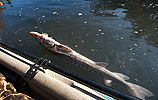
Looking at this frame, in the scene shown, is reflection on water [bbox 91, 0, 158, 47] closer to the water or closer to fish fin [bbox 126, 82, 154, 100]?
the water

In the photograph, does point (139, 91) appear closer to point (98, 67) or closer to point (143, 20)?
Answer: point (98, 67)

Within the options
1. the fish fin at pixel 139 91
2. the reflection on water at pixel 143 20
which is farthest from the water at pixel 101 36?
the fish fin at pixel 139 91

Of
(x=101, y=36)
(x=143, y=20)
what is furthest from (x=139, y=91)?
(x=143, y=20)

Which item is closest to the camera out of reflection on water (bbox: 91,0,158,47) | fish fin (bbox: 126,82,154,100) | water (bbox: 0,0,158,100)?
fish fin (bbox: 126,82,154,100)

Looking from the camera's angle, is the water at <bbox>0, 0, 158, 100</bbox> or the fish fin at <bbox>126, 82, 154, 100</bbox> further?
the water at <bbox>0, 0, 158, 100</bbox>

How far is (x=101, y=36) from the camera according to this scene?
5078 millimetres

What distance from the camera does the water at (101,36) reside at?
360 cm

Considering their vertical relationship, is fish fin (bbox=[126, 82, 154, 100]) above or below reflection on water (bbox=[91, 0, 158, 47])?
below

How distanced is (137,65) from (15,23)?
23.7 ft

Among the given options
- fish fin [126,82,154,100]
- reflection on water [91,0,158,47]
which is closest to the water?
reflection on water [91,0,158,47]

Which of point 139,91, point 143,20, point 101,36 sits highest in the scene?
point 143,20

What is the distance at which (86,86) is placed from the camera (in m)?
2.01

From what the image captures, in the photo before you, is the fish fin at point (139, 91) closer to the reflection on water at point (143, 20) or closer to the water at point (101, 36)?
the water at point (101, 36)

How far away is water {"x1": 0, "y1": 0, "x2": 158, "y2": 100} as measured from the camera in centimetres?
360
